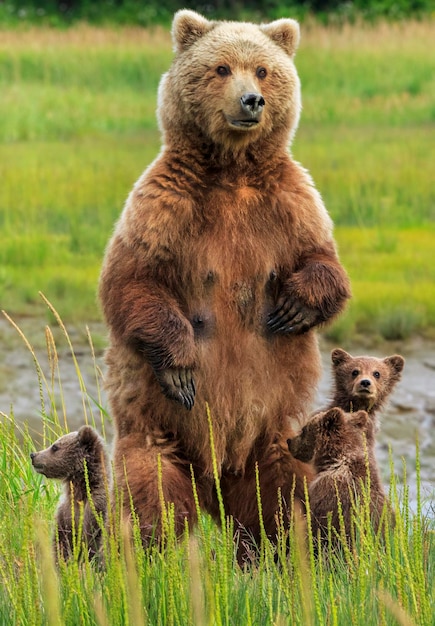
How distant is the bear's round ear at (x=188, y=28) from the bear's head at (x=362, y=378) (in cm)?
131

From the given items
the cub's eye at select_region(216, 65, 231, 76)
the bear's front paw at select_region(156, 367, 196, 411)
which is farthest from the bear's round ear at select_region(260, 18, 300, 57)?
the bear's front paw at select_region(156, 367, 196, 411)

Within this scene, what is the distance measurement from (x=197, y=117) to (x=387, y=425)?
4.36 metres

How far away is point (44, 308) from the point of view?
11156 millimetres

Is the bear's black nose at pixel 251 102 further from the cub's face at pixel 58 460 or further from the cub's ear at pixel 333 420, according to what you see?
the cub's face at pixel 58 460

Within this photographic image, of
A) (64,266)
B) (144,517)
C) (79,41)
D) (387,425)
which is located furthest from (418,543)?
(79,41)

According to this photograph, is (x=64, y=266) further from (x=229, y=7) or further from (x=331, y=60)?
(x=229, y=7)

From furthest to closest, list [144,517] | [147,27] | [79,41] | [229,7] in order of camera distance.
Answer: [229,7] → [147,27] → [79,41] → [144,517]

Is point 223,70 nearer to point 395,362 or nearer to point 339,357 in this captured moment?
point 339,357

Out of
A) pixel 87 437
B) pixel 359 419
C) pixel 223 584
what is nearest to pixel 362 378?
pixel 359 419

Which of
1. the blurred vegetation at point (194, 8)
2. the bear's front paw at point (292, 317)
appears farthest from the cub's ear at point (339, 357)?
the blurred vegetation at point (194, 8)

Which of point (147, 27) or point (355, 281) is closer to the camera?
point (355, 281)

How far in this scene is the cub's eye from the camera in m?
5.18

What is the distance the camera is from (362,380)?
17.2ft

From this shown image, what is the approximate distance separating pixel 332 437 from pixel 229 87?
1.31 meters
